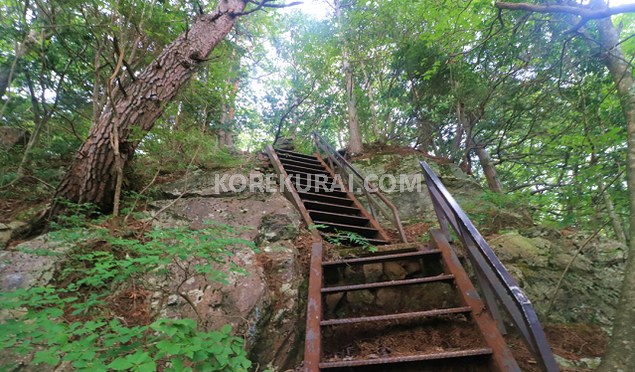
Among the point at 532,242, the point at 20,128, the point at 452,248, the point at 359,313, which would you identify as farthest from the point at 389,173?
the point at 20,128

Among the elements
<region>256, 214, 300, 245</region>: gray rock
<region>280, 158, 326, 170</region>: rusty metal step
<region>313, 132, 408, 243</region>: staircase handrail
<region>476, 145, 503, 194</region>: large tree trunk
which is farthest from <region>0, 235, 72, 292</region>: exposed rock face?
<region>476, 145, 503, 194</region>: large tree trunk

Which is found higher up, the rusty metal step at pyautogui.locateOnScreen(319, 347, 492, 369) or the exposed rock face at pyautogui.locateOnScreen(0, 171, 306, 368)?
the exposed rock face at pyautogui.locateOnScreen(0, 171, 306, 368)

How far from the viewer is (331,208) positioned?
4.86 meters

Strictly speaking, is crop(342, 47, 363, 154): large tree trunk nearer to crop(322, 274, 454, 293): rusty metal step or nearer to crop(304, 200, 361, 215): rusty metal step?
crop(304, 200, 361, 215): rusty metal step

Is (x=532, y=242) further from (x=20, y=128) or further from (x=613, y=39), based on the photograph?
(x=20, y=128)

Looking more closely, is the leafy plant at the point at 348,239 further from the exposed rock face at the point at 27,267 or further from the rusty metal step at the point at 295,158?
the rusty metal step at the point at 295,158

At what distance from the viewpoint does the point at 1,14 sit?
14.3ft

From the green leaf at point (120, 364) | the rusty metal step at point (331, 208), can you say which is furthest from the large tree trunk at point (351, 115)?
the green leaf at point (120, 364)

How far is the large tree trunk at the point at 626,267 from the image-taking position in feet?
5.75

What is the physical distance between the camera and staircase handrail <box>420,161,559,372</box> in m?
1.39

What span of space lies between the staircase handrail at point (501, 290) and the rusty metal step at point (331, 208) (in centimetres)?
210

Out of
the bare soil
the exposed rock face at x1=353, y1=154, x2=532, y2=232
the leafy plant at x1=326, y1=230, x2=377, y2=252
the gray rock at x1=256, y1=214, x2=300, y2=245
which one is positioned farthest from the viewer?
the exposed rock face at x1=353, y1=154, x2=532, y2=232

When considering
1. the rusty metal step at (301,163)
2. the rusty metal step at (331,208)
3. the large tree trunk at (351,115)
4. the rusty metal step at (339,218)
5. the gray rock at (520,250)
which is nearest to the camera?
the gray rock at (520,250)

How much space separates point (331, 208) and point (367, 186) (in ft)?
2.25
